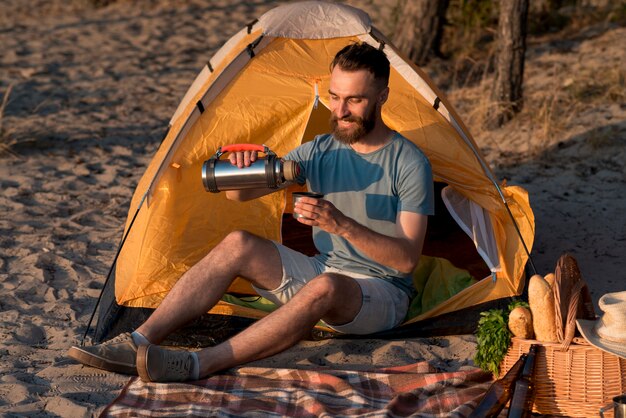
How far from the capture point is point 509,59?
6242mm

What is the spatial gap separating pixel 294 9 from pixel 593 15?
473 centimetres

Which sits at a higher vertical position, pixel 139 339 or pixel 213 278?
pixel 213 278

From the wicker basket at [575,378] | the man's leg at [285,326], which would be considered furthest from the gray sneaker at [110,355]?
the wicker basket at [575,378]

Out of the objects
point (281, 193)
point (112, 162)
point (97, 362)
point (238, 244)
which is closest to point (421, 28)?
point (112, 162)

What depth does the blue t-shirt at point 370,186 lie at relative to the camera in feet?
11.7

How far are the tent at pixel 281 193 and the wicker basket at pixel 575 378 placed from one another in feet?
2.40

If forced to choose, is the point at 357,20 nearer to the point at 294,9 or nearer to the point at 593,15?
the point at 294,9

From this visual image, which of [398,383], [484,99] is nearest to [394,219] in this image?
[398,383]

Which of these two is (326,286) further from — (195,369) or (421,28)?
(421,28)

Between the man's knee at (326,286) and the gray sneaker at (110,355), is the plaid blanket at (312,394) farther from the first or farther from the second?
the man's knee at (326,286)

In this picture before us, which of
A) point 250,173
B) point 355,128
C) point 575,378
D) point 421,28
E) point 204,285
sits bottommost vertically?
point 575,378

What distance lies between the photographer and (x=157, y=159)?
4141mm

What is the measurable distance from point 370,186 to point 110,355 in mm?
1150

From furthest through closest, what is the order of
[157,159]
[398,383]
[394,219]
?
[157,159] → [394,219] → [398,383]
